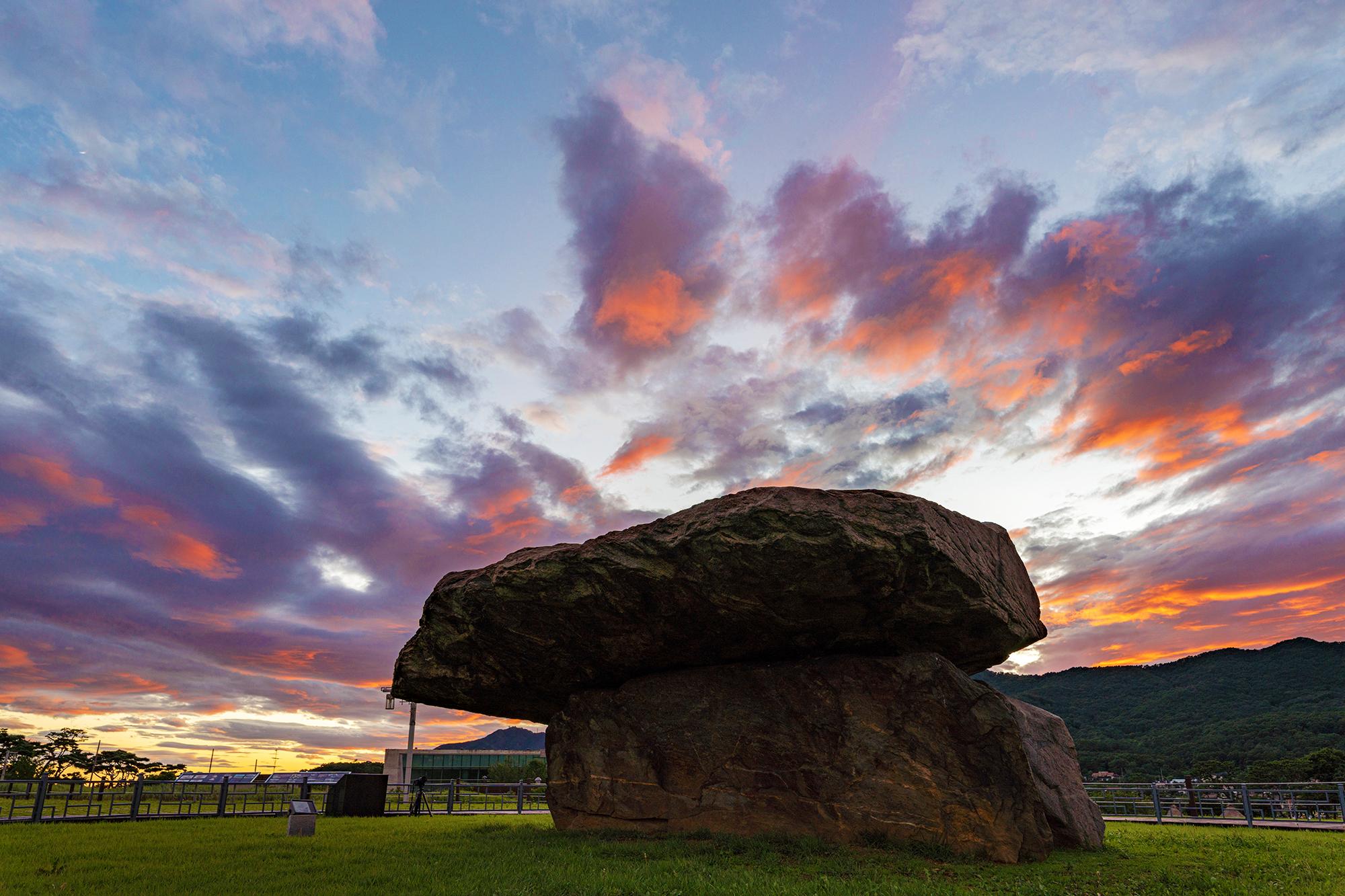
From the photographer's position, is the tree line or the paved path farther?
the tree line

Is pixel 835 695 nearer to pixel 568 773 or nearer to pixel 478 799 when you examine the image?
pixel 568 773

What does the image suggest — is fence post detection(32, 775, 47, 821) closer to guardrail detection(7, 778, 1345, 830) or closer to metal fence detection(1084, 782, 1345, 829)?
guardrail detection(7, 778, 1345, 830)

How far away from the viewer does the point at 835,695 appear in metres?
16.6

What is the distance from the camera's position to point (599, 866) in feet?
43.9

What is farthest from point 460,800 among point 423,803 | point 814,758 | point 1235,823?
point 1235,823

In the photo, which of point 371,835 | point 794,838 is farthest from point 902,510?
point 371,835

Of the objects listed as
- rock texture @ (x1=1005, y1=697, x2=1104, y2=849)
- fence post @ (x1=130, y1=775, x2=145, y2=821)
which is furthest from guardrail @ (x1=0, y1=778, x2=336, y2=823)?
rock texture @ (x1=1005, y1=697, x2=1104, y2=849)

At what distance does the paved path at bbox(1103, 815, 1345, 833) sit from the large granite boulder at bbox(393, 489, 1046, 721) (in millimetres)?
13993

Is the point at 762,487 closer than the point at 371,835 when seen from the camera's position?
Yes

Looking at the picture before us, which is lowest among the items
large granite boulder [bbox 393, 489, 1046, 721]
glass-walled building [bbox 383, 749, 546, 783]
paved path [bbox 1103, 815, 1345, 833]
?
paved path [bbox 1103, 815, 1345, 833]

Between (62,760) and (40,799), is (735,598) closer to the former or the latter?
(40,799)

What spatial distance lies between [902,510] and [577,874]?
918 cm

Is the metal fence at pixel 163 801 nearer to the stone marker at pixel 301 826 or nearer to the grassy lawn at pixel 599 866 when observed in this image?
the grassy lawn at pixel 599 866

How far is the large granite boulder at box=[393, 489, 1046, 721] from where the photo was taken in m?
15.2
